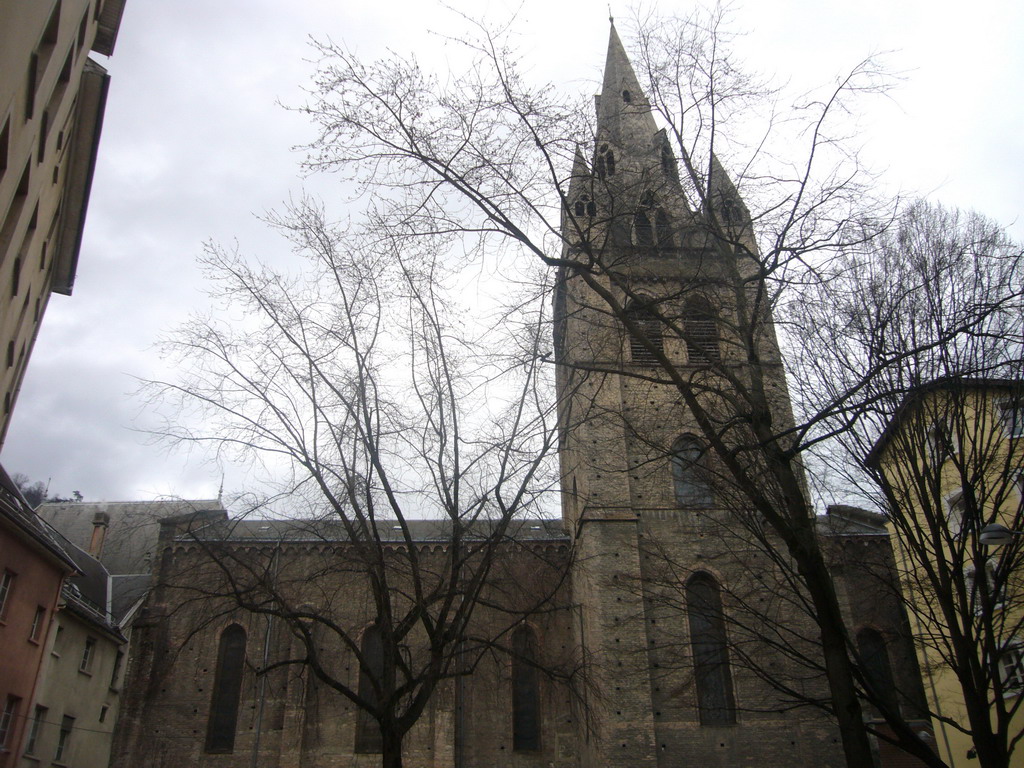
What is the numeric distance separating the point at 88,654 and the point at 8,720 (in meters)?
4.69

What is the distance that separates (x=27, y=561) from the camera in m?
16.4

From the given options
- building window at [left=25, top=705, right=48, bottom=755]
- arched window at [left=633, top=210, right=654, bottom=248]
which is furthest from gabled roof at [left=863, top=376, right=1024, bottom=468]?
building window at [left=25, top=705, right=48, bottom=755]

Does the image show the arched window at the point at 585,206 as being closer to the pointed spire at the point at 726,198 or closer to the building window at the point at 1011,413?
the pointed spire at the point at 726,198

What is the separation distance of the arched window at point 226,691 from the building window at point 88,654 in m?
3.22

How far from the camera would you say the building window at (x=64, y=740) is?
18375 millimetres

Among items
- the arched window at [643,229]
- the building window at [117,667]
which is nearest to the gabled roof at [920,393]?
the arched window at [643,229]

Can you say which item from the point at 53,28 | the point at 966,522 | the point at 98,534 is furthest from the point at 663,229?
the point at 98,534

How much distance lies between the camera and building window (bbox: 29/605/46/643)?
16766mm

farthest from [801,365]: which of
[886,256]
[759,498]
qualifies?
[759,498]

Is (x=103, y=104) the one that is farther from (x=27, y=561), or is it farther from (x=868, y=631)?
(x=868, y=631)

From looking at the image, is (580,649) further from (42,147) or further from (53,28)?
(53,28)

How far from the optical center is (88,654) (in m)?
20.4

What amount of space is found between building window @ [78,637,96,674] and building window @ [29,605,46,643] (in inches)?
127

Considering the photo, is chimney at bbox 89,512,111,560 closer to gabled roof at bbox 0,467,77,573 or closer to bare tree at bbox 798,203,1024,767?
gabled roof at bbox 0,467,77,573
